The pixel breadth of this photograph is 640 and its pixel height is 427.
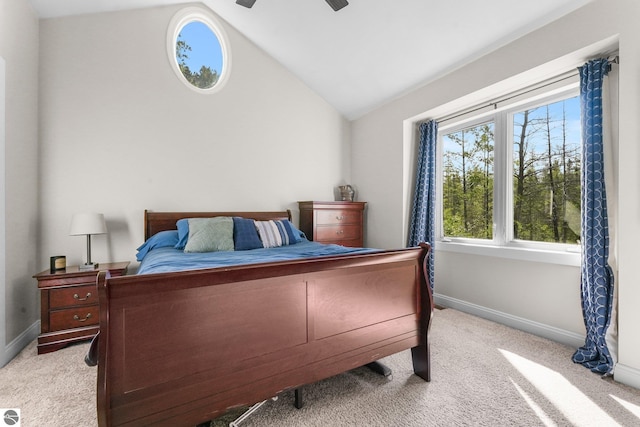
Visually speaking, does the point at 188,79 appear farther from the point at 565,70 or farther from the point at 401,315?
the point at 565,70

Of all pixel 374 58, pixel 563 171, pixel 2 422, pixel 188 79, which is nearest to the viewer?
pixel 2 422

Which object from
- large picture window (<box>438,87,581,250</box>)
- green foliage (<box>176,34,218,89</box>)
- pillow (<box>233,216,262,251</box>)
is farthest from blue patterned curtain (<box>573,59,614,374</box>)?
green foliage (<box>176,34,218,89</box>)

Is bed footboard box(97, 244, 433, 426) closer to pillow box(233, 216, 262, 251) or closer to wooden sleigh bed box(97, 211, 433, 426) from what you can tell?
wooden sleigh bed box(97, 211, 433, 426)

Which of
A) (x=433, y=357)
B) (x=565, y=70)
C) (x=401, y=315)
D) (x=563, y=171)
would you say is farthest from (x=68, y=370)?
(x=565, y=70)

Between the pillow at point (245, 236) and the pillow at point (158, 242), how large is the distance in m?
0.58

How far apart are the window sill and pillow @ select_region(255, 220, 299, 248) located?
178 cm

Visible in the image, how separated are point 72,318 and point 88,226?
0.75 meters

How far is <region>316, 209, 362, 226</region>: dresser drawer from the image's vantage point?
3.72 metres

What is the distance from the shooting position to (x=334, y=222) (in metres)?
3.84

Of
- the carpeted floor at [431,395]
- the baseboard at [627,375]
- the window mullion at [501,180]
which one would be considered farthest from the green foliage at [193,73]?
the baseboard at [627,375]

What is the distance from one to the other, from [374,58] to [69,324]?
3757 mm

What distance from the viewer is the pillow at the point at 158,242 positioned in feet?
9.07

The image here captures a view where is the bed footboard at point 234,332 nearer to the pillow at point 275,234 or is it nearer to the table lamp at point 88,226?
the pillow at point 275,234

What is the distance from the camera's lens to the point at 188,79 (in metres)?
3.36
